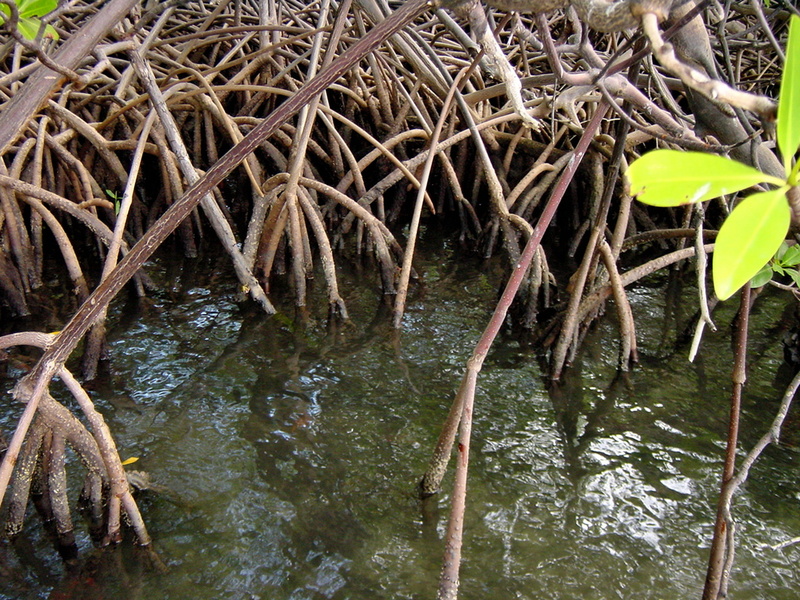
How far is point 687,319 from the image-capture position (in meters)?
3.71

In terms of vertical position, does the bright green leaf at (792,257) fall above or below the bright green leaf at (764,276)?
above

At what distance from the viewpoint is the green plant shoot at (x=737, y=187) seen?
551 millimetres

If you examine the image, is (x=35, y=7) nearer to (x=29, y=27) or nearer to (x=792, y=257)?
(x=29, y=27)

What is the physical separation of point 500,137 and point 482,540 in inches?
135

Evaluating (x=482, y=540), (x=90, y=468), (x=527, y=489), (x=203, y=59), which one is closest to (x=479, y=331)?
(x=527, y=489)

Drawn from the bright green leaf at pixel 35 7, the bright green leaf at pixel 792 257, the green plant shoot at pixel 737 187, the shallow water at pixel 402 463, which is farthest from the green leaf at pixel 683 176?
the shallow water at pixel 402 463

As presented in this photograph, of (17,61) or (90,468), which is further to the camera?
(17,61)

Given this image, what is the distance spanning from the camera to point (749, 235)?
0.57 meters

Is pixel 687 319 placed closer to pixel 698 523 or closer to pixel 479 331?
pixel 479 331

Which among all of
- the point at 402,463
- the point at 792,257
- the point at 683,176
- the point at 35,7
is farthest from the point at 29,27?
the point at 792,257

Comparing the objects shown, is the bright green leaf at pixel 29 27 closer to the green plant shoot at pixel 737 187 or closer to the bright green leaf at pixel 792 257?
the green plant shoot at pixel 737 187

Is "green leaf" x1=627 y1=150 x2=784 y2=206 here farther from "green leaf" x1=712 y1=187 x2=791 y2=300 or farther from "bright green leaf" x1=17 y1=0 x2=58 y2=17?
"bright green leaf" x1=17 y1=0 x2=58 y2=17

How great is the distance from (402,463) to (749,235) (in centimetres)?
195

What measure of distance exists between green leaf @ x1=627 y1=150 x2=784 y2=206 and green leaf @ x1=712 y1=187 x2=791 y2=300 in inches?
0.8
